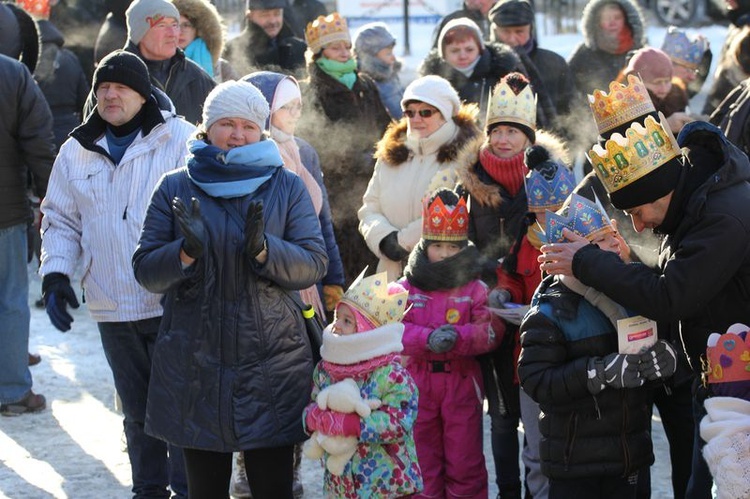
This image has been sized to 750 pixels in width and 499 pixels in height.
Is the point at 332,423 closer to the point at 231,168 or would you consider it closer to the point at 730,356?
the point at 231,168

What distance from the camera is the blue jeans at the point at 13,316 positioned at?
293 inches

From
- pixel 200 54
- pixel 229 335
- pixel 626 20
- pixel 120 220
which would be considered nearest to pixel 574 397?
pixel 229 335

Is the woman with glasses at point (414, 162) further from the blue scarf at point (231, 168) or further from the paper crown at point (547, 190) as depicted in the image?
the blue scarf at point (231, 168)

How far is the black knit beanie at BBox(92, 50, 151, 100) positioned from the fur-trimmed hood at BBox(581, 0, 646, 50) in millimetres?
5232

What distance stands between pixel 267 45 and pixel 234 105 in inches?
203

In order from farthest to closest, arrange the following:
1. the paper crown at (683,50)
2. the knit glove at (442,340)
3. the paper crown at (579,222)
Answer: the paper crown at (683,50)
the knit glove at (442,340)
the paper crown at (579,222)

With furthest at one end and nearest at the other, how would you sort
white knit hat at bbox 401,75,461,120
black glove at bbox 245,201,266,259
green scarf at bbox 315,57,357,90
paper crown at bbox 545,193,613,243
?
1. green scarf at bbox 315,57,357,90
2. white knit hat at bbox 401,75,461,120
3. paper crown at bbox 545,193,613,243
4. black glove at bbox 245,201,266,259

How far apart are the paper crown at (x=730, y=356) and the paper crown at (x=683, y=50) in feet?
17.4

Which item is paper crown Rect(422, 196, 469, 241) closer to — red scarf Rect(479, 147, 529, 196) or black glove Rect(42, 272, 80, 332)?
red scarf Rect(479, 147, 529, 196)

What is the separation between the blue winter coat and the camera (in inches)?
194

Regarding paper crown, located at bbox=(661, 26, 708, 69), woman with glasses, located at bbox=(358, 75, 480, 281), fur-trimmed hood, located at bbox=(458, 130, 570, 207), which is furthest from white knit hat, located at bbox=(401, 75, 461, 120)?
paper crown, located at bbox=(661, 26, 708, 69)

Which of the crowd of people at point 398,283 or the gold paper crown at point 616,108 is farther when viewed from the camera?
the gold paper crown at point 616,108

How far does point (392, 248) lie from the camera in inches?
273

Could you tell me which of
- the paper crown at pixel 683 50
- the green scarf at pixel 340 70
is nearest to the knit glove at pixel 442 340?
the green scarf at pixel 340 70
